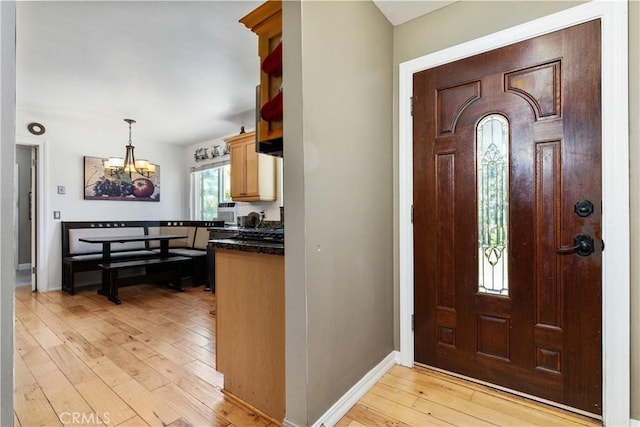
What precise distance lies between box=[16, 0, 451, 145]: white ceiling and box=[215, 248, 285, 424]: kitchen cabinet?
69.7 inches

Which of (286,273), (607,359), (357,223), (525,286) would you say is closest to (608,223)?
(525,286)

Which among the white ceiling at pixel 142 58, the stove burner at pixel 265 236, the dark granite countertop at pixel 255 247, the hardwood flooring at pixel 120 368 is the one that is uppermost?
the white ceiling at pixel 142 58

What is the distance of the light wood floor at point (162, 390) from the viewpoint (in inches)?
60.3

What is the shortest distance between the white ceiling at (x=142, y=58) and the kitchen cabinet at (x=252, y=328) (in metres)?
1.77

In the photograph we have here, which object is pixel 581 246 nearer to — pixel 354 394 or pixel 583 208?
pixel 583 208

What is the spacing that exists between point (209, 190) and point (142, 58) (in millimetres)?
3051

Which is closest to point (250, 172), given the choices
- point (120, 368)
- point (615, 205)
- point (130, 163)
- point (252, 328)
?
point (130, 163)

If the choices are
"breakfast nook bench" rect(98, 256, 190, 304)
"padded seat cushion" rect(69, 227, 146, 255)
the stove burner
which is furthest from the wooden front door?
"padded seat cushion" rect(69, 227, 146, 255)

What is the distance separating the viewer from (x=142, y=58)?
2762 mm

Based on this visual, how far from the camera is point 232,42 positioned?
8.30 feet

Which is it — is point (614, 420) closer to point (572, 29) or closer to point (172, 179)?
point (572, 29)

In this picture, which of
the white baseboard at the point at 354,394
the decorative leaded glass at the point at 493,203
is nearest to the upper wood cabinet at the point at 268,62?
the decorative leaded glass at the point at 493,203

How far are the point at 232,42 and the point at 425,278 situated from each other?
2.42m

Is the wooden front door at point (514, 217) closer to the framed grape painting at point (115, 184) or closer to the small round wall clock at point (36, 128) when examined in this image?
the framed grape painting at point (115, 184)
